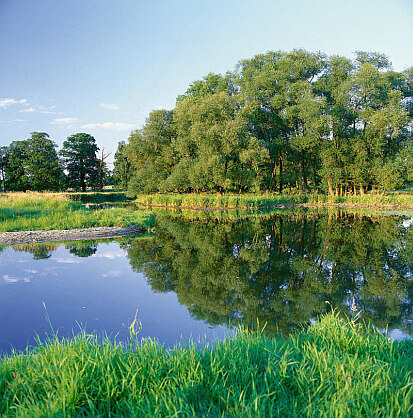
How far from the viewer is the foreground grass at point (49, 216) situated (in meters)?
15.7

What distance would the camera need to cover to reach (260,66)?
40094mm

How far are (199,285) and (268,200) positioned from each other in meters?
25.8

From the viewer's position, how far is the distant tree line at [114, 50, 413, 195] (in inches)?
1272

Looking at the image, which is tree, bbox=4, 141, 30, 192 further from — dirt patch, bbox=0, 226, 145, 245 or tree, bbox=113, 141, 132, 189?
dirt patch, bbox=0, 226, 145, 245

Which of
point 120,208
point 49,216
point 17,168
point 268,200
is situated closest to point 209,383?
point 49,216

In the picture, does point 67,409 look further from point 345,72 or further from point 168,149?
point 345,72

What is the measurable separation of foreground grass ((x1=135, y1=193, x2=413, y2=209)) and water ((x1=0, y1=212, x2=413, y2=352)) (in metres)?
16.9

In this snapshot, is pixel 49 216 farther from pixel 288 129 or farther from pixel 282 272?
pixel 288 129

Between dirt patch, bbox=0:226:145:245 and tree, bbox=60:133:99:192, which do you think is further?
tree, bbox=60:133:99:192

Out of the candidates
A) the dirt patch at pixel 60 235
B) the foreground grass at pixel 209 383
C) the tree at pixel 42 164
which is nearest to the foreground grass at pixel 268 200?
the dirt patch at pixel 60 235

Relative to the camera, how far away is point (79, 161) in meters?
55.2

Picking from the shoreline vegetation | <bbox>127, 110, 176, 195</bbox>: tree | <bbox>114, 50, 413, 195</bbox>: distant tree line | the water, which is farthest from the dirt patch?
<bbox>127, 110, 176, 195</bbox>: tree

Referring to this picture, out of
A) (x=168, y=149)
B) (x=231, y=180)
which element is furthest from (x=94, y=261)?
(x=168, y=149)

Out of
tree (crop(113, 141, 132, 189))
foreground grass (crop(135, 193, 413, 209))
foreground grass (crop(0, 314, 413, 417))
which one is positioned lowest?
foreground grass (crop(0, 314, 413, 417))
